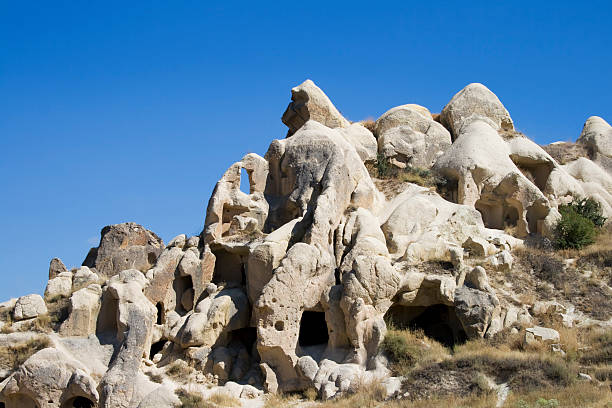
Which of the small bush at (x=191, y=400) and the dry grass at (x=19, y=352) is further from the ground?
the dry grass at (x=19, y=352)

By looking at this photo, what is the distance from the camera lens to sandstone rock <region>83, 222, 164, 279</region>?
28375 millimetres

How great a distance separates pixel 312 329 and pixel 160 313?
4.57 metres

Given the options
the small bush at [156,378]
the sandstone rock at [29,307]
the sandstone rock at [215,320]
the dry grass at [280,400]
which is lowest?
the dry grass at [280,400]

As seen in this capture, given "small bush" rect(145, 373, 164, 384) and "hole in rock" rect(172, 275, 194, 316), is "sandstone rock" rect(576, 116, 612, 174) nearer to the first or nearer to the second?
"hole in rock" rect(172, 275, 194, 316)

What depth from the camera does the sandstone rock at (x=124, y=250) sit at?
93.1 ft

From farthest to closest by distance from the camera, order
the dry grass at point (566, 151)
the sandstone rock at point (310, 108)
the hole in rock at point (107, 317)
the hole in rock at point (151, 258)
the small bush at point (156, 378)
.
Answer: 1. the dry grass at point (566, 151)
2. the sandstone rock at point (310, 108)
3. the hole in rock at point (151, 258)
4. the hole in rock at point (107, 317)
5. the small bush at point (156, 378)

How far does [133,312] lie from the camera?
23.7 metres

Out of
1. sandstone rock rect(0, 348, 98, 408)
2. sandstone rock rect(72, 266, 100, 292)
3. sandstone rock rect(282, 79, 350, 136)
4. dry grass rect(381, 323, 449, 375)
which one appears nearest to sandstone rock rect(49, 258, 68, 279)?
sandstone rock rect(72, 266, 100, 292)

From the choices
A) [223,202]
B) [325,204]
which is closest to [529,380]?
[325,204]

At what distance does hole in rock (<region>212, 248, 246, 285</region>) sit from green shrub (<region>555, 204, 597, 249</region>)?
10.0 metres

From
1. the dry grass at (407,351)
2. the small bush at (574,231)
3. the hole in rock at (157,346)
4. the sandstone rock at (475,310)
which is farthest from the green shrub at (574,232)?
the hole in rock at (157,346)

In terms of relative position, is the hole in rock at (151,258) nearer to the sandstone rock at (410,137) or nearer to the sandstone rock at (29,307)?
the sandstone rock at (29,307)

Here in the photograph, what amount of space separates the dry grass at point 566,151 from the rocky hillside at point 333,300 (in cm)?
390

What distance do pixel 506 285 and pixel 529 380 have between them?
590 centimetres
